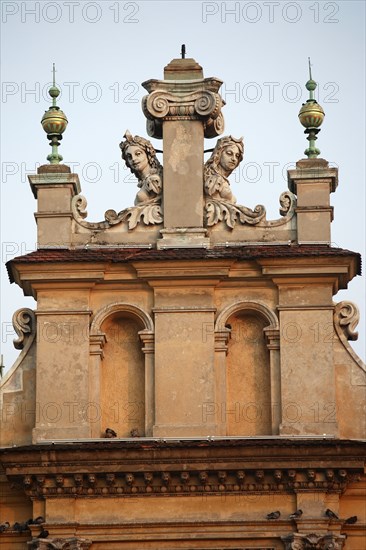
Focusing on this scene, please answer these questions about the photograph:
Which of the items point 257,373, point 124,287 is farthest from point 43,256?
point 257,373

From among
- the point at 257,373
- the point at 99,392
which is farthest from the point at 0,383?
the point at 257,373

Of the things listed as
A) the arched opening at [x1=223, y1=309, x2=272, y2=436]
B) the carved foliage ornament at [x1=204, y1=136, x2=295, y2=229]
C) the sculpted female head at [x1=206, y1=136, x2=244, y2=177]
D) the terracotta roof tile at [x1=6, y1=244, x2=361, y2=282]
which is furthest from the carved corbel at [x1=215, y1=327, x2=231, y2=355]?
the sculpted female head at [x1=206, y1=136, x2=244, y2=177]

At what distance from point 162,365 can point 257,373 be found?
1.44 m

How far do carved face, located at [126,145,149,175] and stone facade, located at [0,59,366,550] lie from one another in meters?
0.03

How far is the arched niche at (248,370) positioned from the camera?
120 feet

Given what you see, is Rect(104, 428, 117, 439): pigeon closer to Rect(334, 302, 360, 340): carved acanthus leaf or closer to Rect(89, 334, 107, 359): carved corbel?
Rect(89, 334, 107, 359): carved corbel

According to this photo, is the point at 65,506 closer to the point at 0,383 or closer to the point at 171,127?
the point at 0,383

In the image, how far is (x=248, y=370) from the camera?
3703 cm

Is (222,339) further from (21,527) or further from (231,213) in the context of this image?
(21,527)

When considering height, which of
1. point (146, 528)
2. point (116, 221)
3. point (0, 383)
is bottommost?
point (146, 528)

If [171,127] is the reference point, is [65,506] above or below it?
below

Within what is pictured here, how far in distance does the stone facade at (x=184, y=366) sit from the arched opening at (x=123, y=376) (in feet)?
0.07

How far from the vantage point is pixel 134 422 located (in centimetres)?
3678

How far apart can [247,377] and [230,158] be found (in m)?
3.34
